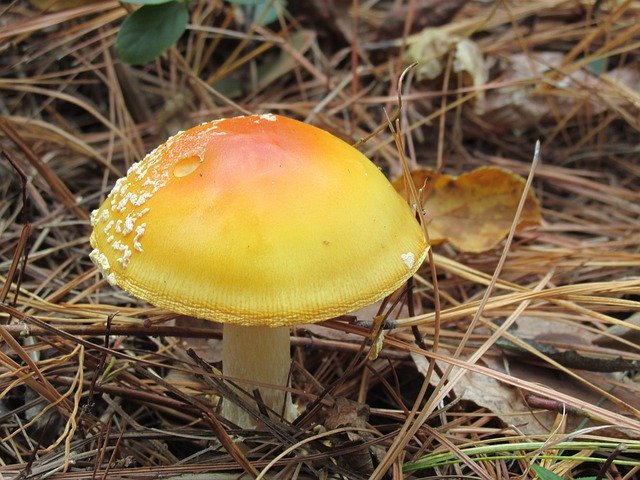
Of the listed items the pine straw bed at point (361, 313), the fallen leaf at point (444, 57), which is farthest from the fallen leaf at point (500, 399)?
the fallen leaf at point (444, 57)

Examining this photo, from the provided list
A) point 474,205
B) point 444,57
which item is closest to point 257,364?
point 474,205

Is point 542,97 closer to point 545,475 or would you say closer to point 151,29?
point 151,29

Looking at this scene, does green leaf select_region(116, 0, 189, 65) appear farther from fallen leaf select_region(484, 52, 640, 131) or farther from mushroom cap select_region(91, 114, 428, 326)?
fallen leaf select_region(484, 52, 640, 131)

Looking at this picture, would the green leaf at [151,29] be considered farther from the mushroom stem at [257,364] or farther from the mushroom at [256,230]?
the mushroom stem at [257,364]

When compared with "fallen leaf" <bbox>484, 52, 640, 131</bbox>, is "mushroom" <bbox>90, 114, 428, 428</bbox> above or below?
above

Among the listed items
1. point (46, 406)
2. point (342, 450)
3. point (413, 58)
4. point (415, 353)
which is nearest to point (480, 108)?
point (413, 58)

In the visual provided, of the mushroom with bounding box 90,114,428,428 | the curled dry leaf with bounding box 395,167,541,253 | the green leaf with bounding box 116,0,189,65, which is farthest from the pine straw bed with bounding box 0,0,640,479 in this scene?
the green leaf with bounding box 116,0,189,65
